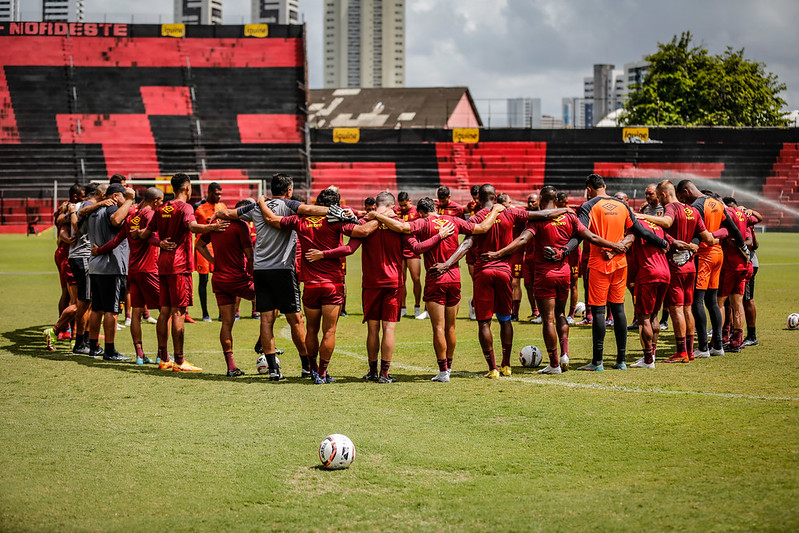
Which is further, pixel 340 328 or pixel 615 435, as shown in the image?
pixel 340 328

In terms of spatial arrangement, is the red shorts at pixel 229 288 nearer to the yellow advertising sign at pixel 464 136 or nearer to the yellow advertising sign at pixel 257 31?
the yellow advertising sign at pixel 464 136

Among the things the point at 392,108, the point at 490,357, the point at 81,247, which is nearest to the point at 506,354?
the point at 490,357

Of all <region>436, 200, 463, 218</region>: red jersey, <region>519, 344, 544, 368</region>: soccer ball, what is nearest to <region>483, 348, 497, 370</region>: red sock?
<region>519, 344, 544, 368</region>: soccer ball

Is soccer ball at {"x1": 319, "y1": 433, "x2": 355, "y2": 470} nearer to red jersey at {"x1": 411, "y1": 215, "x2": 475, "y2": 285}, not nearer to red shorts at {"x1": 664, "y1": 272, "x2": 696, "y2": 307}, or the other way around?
red jersey at {"x1": 411, "y1": 215, "x2": 475, "y2": 285}

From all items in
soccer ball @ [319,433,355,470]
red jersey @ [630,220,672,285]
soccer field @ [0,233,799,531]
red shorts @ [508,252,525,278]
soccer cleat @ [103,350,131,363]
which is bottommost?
soccer cleat @ [103,350,131,363]

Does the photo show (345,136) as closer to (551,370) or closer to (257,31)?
(257,31)

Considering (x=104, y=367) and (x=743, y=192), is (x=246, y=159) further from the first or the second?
(x=104, y=367)

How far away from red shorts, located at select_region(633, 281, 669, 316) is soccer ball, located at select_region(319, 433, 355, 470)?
17.8ft

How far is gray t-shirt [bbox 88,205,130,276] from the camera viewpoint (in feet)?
37.2

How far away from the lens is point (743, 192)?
4703cm

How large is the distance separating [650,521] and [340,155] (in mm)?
43208

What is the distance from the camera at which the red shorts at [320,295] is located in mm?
9641

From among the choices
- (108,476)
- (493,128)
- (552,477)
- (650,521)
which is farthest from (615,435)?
(493,128)

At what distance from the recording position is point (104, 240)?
11375 millimetres
